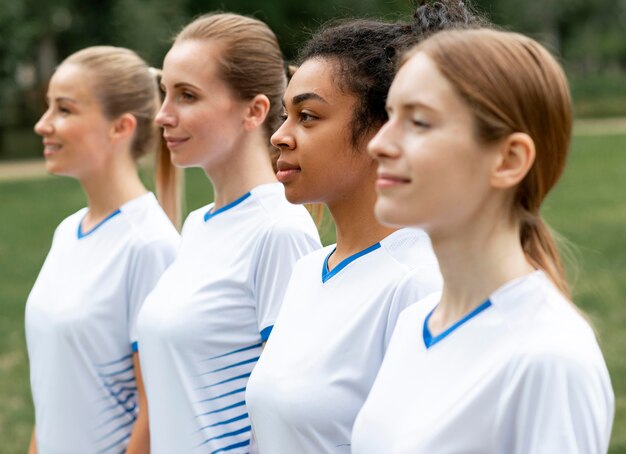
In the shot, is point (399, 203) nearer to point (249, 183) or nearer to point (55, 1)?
point (249, 183)

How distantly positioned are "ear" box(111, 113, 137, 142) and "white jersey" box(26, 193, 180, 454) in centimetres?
42

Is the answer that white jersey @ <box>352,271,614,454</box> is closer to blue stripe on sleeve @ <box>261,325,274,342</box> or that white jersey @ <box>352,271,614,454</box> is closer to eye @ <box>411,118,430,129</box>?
eye @ <box>411,118,430,129</box>

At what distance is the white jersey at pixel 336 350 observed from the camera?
253 cm

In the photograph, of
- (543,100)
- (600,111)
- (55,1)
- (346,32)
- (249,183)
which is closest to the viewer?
(543,100)

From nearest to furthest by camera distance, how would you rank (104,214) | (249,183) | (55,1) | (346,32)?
(346,32) < (249,183) < (104,214) < (55,1)

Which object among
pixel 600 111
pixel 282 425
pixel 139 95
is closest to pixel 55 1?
pixel 600 111

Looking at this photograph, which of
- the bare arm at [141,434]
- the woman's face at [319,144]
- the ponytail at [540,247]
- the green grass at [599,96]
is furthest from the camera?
the green grass at [599,96]

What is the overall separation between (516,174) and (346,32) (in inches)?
36.4

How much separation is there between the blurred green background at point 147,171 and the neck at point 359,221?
1.68 ft

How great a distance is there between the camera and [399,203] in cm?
208

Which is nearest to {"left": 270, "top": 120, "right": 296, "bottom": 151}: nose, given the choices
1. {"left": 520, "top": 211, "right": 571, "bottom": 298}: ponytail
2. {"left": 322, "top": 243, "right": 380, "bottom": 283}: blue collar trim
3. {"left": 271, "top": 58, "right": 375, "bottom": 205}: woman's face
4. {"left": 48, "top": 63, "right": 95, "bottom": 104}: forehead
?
{"left": 271, "top": 58, "right": 375, "bottom": 205}: woman's face

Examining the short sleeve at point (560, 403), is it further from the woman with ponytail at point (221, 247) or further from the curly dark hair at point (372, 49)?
the woman with ponytail at point (221, 247)

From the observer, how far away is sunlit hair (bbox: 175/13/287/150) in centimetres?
351

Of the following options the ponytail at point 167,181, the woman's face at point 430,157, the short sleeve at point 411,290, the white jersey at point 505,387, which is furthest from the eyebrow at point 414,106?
the ponytail at point 167,181
